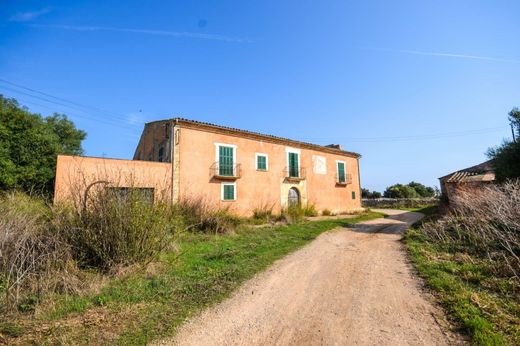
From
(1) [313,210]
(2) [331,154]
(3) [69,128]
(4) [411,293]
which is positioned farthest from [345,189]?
(3) [69,128]

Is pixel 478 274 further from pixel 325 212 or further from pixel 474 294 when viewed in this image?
pixel 325 212

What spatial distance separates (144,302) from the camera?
373cm

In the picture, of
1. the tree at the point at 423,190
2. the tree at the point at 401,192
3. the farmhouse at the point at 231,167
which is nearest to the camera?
the farmhouse at the point at 231,167

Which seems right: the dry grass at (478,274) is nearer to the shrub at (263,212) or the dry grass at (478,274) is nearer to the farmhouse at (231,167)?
the shrub at (263,212)

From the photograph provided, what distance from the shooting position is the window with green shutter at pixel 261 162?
53.4 ft

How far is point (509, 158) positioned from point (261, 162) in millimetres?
11843

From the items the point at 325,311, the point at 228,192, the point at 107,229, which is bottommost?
the point at 325,311

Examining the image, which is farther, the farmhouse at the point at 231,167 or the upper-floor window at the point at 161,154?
the upper-floor window at the point at 161,154

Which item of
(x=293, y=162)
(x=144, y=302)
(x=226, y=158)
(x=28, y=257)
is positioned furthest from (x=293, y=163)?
(x=28, y=257)

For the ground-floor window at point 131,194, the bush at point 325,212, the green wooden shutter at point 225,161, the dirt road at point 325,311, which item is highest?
the green wooden shutter at point 225,161

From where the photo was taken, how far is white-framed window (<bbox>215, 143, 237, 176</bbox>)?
570 inches

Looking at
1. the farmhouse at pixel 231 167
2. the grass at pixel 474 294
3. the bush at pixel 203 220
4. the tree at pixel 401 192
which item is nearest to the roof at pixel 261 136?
the farmhouse at pixel 231 167

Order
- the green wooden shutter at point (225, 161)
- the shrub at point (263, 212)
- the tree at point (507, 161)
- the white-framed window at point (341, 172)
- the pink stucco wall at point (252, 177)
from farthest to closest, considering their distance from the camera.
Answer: the white-framed window at point (341, 172) → the shrub at point (263, 212) → the green wooden shutter at point (225, 161) → the pink stucco wall at point (252, 177) → the tree at point (507, 161)

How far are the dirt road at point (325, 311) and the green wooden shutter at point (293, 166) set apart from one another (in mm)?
12404
